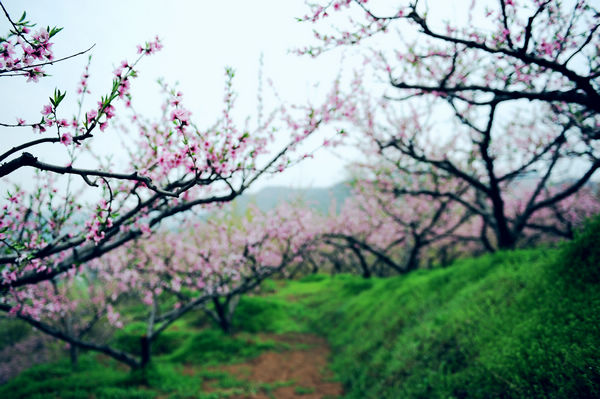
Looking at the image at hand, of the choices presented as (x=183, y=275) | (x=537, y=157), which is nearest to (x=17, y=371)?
(x=183, y=275)

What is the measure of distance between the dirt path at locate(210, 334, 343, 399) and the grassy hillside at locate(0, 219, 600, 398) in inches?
5.3

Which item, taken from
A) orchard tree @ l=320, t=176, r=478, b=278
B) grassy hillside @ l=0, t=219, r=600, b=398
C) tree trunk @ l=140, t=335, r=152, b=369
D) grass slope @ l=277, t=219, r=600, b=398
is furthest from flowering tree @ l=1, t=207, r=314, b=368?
grass slope @ l=277, t=219, r=600, b=398

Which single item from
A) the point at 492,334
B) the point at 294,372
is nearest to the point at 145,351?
the point at 294,372

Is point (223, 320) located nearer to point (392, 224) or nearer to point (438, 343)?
point (438, 343)

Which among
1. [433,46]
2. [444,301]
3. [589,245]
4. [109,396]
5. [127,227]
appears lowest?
[109,396]

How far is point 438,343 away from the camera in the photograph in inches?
231

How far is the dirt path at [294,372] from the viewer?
7836 millimetres

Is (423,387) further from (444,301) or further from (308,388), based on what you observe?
(308,388)

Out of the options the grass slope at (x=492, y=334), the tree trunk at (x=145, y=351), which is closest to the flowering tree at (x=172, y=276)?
the tree trunk at (x=145, y=351)

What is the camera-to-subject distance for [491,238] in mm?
26266

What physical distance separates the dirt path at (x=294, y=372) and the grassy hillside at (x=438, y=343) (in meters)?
0.13

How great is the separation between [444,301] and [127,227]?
7.51 metres

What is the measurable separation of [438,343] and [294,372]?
525 centimetres

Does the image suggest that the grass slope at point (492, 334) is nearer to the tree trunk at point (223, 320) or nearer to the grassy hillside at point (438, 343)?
the grassy hillside at point (438, 343)
